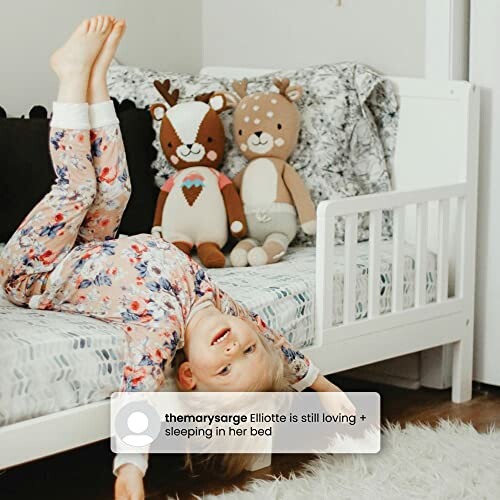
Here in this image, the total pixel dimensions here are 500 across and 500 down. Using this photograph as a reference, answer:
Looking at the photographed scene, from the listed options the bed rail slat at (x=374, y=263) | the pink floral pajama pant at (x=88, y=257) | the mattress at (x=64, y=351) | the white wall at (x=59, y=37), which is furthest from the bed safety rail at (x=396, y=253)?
the white wall at (x=59, y=37)

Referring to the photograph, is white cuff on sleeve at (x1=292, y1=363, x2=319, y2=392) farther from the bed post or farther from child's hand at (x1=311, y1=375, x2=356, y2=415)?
the bed post

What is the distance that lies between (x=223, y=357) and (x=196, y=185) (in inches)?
31.2

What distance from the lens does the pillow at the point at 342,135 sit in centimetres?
263

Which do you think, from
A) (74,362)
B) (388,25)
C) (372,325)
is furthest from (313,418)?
(388,25)

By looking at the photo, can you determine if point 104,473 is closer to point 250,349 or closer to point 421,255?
point 250,349

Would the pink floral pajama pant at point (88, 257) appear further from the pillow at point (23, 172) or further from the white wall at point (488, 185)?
the white wall at point (488, 185)

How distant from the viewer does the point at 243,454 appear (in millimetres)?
2021

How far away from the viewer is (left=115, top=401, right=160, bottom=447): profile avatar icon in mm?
1742

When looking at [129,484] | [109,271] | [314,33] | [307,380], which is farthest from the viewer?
[314,33]

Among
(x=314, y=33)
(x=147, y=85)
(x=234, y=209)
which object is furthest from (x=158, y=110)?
(x=314, y=33)

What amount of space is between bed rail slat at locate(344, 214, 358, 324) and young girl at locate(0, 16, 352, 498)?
A: 0.78 feet

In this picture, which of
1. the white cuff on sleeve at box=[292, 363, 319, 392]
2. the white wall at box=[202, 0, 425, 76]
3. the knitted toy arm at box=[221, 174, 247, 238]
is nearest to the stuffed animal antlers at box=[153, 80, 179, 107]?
the knitted toy arm at box=[221, 174, 247, 238]

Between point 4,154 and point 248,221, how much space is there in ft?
1.99
